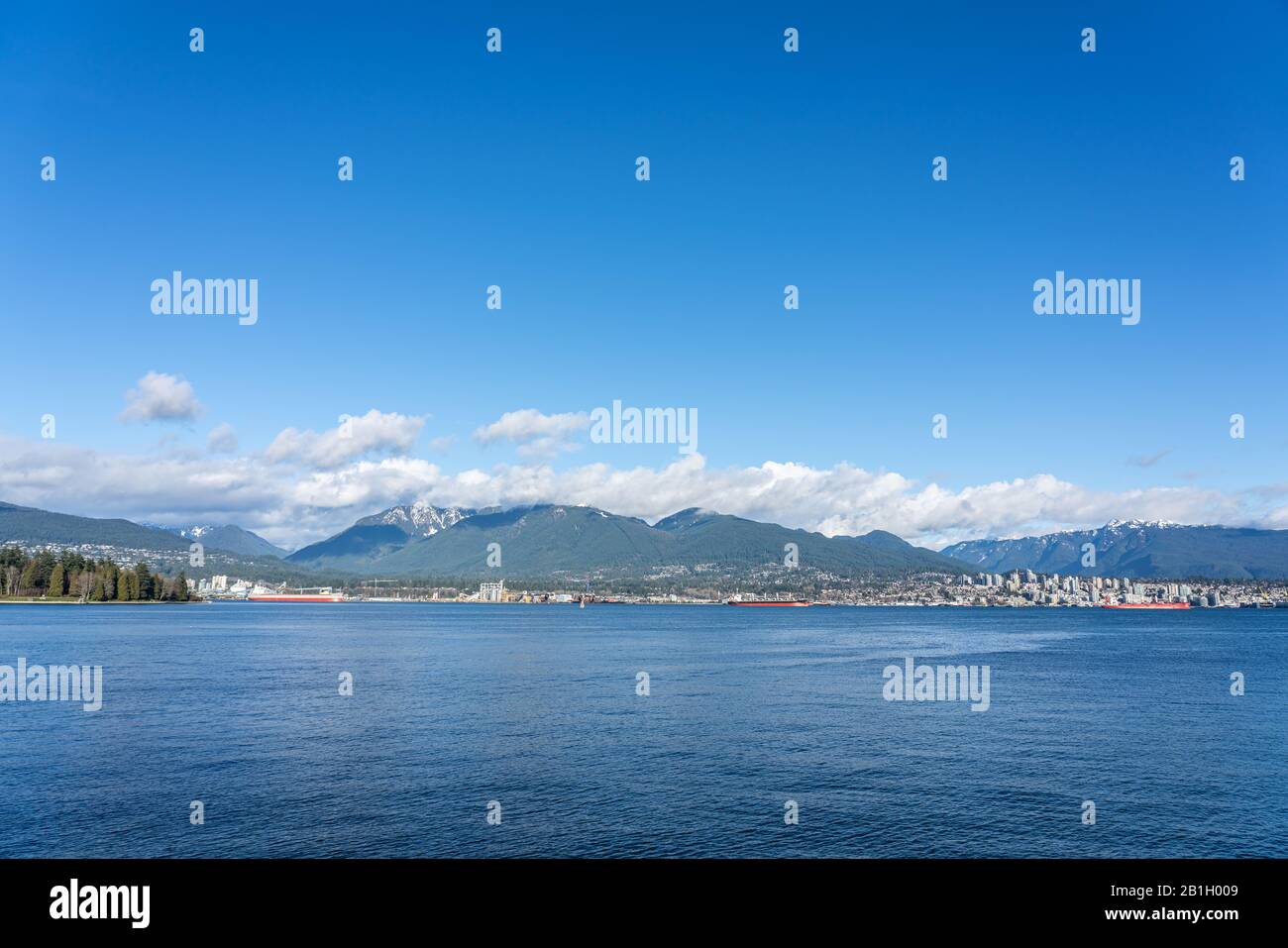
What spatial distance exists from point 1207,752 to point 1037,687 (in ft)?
90.7

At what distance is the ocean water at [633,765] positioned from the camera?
27172mm

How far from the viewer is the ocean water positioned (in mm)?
27172

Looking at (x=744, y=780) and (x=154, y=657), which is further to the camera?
(x=154, y=657)

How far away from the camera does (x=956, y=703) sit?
2292 inches

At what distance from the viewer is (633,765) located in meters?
37.4
